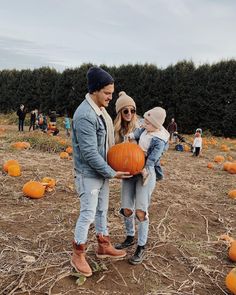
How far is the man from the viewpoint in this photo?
3.07 metres

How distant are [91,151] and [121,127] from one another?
800 mm

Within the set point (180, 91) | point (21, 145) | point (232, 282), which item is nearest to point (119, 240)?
point (232, 282)

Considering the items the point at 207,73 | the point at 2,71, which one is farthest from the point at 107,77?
the point at 2,71

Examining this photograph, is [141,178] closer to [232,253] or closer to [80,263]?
[80,263]

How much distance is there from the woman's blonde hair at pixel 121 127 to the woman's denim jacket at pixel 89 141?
46cm

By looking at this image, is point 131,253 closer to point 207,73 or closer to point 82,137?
point 82,137

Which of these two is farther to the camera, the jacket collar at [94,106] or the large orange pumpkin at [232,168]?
the large orange pumpkin at [232,168]

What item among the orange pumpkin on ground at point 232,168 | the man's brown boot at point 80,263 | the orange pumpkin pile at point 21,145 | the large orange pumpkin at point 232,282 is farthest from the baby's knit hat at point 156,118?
the orange pumpkin pile at point 21,145

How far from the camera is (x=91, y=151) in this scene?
121 inches

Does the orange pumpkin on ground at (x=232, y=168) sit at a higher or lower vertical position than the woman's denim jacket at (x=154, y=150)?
lower

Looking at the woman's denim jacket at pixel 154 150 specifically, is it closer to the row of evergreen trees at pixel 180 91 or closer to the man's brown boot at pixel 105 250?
the man's brown boot at pixel 105 250

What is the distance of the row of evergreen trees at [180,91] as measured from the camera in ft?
65.5

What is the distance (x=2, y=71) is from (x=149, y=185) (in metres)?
32.5

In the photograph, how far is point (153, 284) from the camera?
327 centimetres
